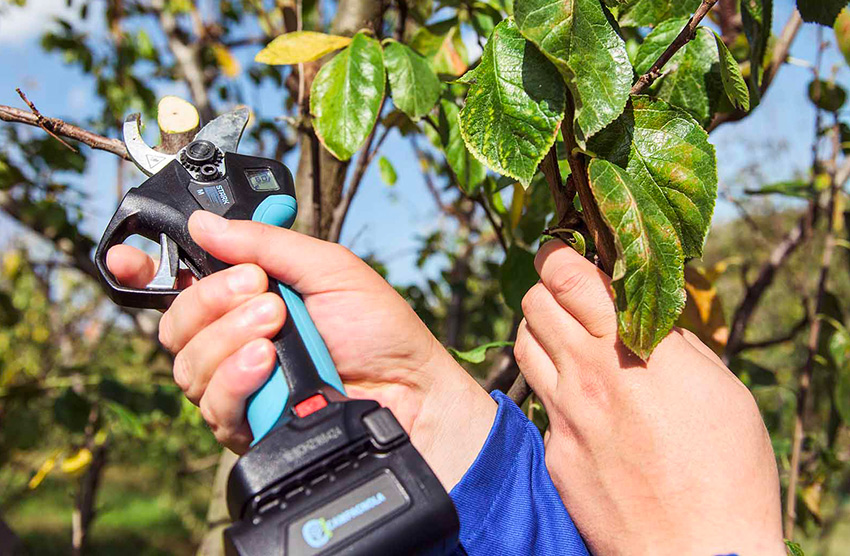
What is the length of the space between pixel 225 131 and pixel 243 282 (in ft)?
0.90

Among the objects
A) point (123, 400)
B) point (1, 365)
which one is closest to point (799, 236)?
point (123, 400)

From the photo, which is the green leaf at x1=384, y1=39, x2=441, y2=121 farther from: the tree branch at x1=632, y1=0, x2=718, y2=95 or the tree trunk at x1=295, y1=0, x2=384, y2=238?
the tree branch at x1=632, y1=0, x2=718, y2=95

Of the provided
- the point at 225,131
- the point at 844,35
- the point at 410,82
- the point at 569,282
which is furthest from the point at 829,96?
the point at 225,131

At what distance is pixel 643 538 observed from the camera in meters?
0.93

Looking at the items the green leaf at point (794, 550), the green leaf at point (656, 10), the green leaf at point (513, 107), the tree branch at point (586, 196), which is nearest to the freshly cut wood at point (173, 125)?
the green leaf at point (513, 107)

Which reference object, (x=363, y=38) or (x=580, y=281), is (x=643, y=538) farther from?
(x=363, y=38)

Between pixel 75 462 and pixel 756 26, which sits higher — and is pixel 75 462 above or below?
below

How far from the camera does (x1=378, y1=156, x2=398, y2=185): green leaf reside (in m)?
2.08

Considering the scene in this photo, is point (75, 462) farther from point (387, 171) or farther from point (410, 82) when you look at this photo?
point (410, 82)

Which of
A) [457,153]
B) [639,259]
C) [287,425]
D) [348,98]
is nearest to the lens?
[639,259]

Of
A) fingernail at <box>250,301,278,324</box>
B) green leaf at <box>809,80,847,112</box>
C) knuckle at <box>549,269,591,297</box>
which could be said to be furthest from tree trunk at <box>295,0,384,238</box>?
green leaf at <box>809,80,847,112</box>

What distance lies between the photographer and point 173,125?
108cm

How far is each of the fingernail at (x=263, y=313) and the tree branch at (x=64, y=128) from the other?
0.33m

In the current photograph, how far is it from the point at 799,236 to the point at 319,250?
1642 millimetres
